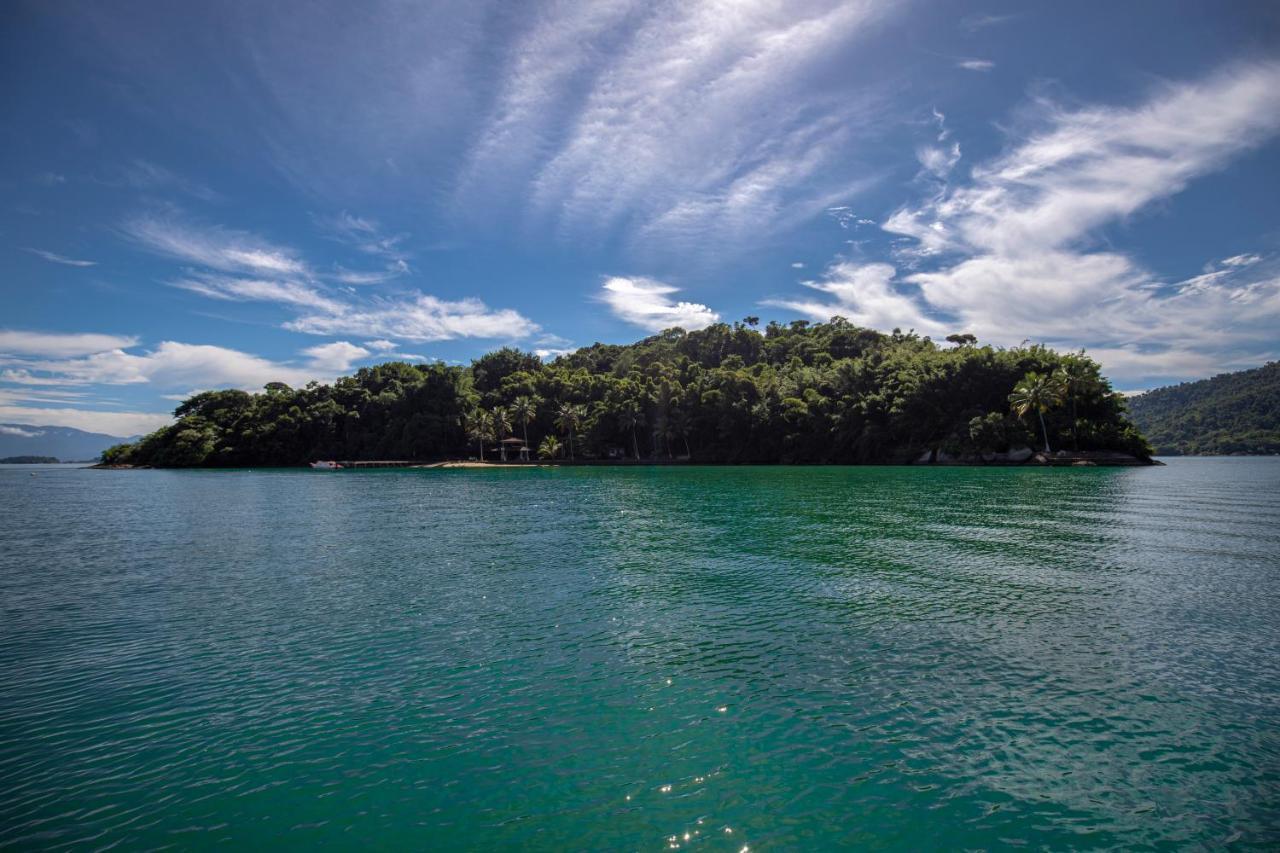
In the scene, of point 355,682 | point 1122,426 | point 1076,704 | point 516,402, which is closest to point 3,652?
point 355,682

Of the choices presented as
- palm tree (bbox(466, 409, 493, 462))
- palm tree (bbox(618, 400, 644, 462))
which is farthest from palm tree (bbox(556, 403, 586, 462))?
palm tree (bbox(466, 409, 493, 462))

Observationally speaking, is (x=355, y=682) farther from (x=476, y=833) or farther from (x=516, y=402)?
(x=516, y=402)

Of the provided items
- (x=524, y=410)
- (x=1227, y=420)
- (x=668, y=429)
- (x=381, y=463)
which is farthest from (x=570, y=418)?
(x=1227, y=420)

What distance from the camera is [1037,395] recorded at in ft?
232

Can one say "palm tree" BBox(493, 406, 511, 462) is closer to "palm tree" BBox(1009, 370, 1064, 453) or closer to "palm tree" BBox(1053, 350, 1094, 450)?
"palm tree" BBox(1009, 370, 1064, 453)

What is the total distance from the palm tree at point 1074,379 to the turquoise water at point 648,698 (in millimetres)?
59954

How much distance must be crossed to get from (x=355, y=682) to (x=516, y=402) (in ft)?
354

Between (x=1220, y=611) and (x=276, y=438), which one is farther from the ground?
(x=276, y=438)

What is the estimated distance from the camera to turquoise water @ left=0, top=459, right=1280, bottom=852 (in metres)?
6.15

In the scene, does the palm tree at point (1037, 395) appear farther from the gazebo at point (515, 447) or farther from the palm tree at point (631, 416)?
the gazebo at point (515, 447)

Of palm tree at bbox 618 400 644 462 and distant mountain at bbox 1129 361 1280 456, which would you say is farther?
distant mountain at bbox 1129 361 1280 456

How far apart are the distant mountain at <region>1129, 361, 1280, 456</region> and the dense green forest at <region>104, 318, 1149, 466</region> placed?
255 feet

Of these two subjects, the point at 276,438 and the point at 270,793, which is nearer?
the point at 270,793

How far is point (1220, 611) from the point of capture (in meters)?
13.2
